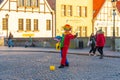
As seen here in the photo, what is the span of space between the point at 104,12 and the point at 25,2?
1560 centimetres

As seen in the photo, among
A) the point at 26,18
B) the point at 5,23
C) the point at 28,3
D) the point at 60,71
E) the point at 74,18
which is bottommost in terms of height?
the point at 60,71

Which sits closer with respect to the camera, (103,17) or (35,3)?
(35,3)

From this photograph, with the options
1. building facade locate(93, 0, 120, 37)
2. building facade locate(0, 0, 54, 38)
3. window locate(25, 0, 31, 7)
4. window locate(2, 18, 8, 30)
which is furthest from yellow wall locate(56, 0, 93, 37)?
window locate(2, 18, 8, 30)

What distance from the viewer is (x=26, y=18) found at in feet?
189

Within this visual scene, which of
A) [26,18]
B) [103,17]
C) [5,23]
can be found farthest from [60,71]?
[103,17]

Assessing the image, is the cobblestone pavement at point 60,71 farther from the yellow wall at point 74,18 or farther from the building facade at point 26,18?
the yellow wall at point 74,18

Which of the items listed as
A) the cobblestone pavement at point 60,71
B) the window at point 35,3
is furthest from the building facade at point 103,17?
the cobblestone pavement at point 60,71

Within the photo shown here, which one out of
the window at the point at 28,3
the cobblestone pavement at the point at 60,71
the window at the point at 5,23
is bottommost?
the cobblestone pavement at the point at 60,71

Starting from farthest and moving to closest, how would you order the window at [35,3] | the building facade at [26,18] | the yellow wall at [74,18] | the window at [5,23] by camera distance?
the yellow wall at [74,18]
the window at [35,3]
the building facade at [26,18]
the window at [5,23]

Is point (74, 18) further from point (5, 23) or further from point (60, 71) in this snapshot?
point (60, 71)

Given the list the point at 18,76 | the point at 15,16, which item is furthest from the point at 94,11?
the point at 18,76

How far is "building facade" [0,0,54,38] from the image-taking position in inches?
2158

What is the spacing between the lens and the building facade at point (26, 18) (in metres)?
54.8

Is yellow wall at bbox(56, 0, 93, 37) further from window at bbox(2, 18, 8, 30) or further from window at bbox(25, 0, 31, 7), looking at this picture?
window at bbox(2, 18, 8, 30)
